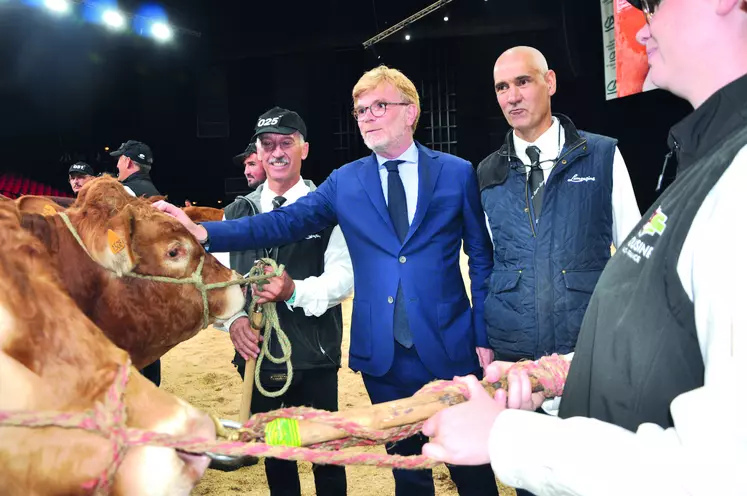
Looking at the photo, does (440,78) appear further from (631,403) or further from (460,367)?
(631,403)

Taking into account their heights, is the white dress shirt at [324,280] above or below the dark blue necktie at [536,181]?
below

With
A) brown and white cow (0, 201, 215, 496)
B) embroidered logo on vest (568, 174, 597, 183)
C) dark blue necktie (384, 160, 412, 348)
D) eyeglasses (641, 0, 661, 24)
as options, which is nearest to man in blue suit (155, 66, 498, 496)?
dark blue necktie (384, 160, 412, 348)

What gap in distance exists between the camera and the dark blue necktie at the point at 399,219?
210cm

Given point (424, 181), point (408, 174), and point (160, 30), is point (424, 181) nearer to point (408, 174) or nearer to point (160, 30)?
point (408, 174)

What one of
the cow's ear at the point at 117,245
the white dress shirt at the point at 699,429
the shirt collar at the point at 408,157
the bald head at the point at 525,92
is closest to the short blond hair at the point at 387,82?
the shirt collar at the point at 408,157

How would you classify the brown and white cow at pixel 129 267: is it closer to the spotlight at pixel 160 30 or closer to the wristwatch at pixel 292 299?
the wristwatch at pixel 292 299

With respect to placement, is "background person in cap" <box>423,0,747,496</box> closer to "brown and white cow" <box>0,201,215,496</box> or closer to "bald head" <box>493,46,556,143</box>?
"brown and white cow" <box>0,201,215,496</box>

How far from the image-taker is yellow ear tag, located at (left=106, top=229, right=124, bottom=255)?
4.89ft

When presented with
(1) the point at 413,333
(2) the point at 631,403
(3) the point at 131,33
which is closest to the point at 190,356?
(1) the point at 413,333

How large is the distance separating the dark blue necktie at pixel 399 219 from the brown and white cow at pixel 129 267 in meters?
0.67

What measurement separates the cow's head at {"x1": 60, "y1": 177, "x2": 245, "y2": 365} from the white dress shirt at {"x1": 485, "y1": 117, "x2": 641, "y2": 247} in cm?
122

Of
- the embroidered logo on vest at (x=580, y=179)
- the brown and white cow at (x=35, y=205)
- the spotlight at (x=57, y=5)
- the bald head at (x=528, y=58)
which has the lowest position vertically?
the brown and white cow at (x=35, y=205)

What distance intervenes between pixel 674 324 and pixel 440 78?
44.7 feet

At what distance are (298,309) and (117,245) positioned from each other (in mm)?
1044
